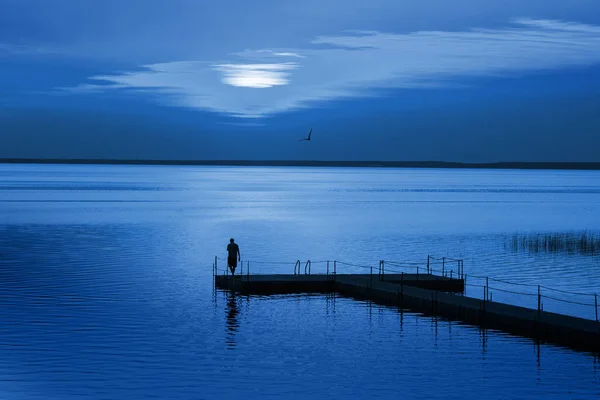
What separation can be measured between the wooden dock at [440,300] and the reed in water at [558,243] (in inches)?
941

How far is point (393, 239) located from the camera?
8250 centimetres

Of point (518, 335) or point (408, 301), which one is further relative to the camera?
point (408, 301)

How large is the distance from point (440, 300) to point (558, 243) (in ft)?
136

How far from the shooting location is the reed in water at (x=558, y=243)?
233ft

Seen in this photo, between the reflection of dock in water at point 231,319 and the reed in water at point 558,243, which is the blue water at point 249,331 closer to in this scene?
the reflection of dock in water at point 231,319

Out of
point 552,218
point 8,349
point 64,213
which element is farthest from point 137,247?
point 552,218

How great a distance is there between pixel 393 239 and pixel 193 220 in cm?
3302

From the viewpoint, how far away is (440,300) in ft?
130

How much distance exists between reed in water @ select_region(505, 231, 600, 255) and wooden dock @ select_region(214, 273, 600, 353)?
2390 centimetres

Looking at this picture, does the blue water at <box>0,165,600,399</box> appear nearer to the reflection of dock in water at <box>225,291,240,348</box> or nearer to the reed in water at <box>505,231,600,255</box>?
the reflection of dock in water at <box>225,291,240,348</box>

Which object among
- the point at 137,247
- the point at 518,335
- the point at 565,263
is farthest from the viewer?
the point at 137,247

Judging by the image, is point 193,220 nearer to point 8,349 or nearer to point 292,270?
point 292,270

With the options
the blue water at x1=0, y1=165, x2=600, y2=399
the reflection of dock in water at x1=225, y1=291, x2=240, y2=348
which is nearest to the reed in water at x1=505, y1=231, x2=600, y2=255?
the blue water at x1=0, y1=165, x2=600, y2=399

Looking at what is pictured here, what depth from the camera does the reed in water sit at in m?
70.9
